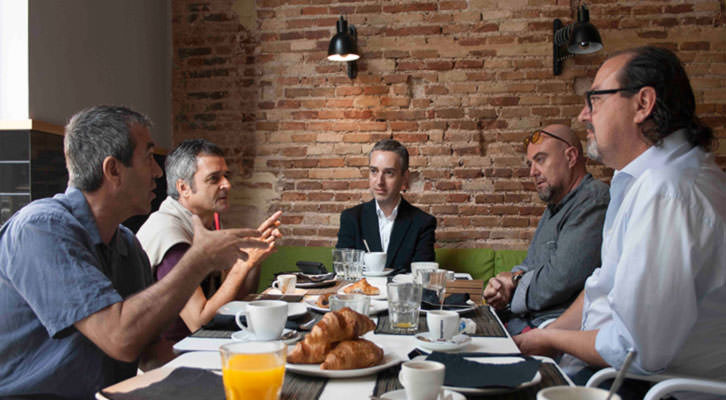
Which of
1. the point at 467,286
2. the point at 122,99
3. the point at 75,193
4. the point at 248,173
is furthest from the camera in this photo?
the point at 248,173

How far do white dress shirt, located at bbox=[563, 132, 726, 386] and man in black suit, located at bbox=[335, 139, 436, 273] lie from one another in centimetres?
209

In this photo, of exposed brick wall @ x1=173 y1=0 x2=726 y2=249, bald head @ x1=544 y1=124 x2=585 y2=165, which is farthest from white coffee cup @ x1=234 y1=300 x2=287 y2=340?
exposed brick wall @ x1=173 y1=0 x2=726 y2=249

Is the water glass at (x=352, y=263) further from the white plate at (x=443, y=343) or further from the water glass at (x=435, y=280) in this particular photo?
the white plate at (x=443, y=343)

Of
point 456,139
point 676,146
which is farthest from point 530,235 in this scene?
point 676,146

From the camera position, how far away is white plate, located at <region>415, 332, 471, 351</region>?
1.27 metres

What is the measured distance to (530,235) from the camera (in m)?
3.91

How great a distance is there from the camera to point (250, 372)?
904 millimetres

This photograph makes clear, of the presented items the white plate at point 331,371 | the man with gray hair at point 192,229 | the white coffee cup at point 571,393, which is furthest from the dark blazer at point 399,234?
the white coffee cup at point 571,393

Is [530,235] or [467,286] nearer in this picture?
[467,286]

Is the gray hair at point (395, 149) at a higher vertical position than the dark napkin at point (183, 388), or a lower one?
higher

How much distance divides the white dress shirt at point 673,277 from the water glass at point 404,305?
470 mm

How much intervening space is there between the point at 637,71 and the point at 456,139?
2.45 m

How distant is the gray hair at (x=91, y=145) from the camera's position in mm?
1449

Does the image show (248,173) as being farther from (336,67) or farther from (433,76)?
(433,76)
